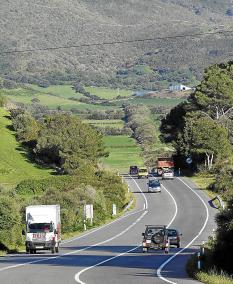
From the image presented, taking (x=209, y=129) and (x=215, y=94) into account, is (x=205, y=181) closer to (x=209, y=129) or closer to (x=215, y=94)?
(x=209, y=129)

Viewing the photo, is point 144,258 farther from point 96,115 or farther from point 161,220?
point 96,115

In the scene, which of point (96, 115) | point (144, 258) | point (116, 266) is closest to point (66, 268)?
point (116, 266)

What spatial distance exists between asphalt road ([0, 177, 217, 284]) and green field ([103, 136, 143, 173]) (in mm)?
36773

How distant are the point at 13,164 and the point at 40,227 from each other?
56.8 m

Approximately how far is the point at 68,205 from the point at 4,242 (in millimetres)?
21525

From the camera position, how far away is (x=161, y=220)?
236ft

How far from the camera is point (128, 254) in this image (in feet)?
142

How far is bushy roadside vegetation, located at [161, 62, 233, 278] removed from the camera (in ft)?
342

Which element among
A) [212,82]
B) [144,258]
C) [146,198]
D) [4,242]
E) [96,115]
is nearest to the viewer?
[144,258]

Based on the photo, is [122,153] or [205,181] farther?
[122,153]

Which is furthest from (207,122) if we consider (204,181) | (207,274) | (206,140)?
(207,274)

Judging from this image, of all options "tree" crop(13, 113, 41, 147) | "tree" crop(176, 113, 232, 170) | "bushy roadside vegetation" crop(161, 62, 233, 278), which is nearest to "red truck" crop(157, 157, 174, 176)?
"bushy roadside vegetation" crop(161, 62, 233, 278)

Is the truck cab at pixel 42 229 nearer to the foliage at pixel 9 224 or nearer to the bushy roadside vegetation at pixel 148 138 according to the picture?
the foliage at pixel 9 224

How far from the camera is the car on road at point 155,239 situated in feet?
149
